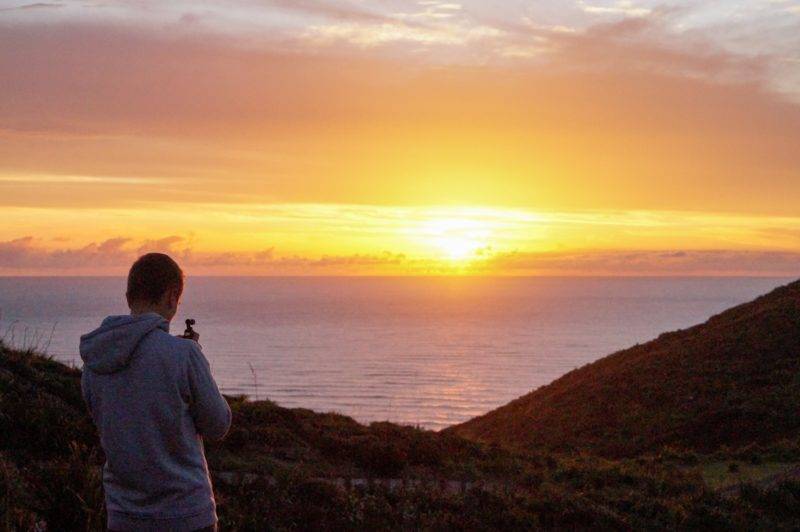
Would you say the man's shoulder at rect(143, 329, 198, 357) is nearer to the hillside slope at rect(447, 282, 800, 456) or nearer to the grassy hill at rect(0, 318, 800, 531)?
the grassy hill at rect(0, 318, 800, 531)

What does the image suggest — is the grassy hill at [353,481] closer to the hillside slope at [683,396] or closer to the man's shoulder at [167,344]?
the man's shoulder at [167,344]

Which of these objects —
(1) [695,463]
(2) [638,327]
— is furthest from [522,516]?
(2) [638,327]

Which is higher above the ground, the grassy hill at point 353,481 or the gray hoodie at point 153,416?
the gray hoodie at point 153,416

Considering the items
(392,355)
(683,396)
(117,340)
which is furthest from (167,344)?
(392,355)

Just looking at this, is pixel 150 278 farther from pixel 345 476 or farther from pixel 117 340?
pixel 345 476

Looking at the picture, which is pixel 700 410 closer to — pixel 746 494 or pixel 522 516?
pixel 746 494

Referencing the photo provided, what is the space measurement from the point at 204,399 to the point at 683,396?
1097 inches

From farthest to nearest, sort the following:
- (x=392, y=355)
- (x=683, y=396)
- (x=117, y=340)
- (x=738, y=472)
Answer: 1. (x=392, y=355)
2. (x=683, y=396)
3. (x=738, y=472)
4. (x=117, y=340)

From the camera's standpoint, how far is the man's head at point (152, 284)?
13.4 feet

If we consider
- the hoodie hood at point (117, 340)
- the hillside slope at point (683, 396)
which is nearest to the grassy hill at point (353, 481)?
the hoodie hood at point (117, 340)

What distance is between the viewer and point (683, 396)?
29.5 meters

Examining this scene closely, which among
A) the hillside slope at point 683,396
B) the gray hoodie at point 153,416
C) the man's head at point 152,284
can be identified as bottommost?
the hillside slope at point 683,396

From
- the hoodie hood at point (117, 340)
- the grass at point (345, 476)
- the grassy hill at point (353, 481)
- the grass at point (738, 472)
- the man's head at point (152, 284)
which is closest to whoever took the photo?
the hoodie hood at point (117, 340)

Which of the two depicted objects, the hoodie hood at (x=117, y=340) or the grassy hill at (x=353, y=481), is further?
the grassy hill at (x=353, y=481)
